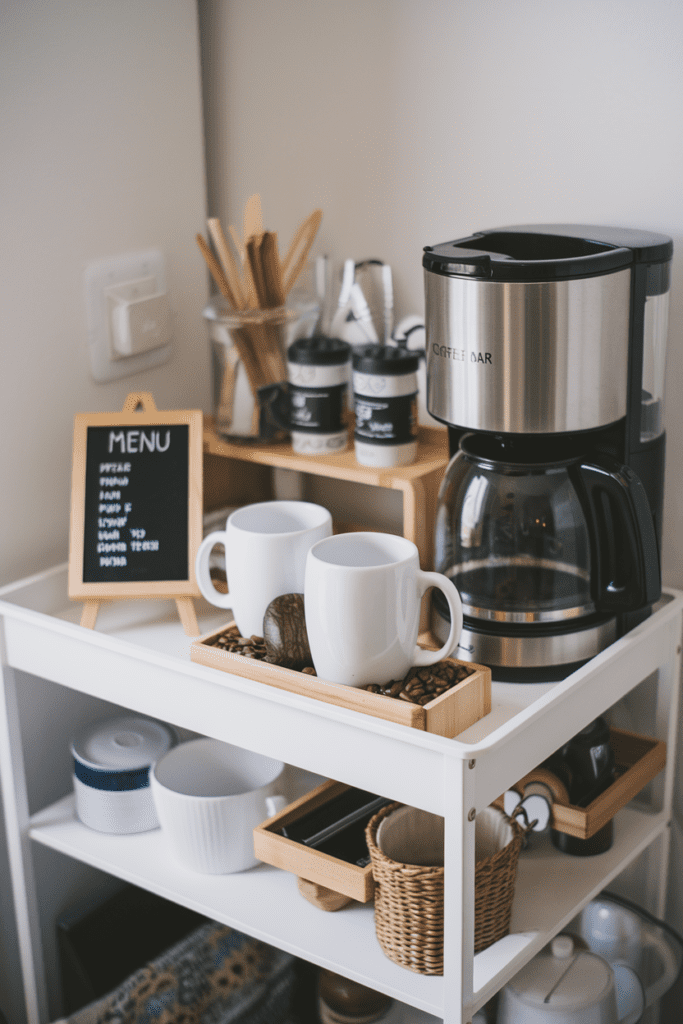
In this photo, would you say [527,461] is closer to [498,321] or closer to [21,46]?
[498,321]

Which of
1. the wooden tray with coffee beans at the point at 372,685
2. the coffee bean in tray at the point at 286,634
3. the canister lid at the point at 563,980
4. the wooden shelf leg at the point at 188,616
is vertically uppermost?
the coffee bean in tray at the point at 286,634

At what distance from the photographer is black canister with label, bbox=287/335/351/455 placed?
121 cm

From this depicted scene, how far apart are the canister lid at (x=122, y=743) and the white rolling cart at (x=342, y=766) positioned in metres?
0.08

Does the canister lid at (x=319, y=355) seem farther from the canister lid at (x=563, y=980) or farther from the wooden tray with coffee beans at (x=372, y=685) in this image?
the canister lid at (x=563, y=980)

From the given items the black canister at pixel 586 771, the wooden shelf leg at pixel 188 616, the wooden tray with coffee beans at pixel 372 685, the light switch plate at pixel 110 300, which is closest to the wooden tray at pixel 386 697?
the wooden tray with coffee beans at pixel 372 685

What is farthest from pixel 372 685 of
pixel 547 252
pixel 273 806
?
pixel 547 252

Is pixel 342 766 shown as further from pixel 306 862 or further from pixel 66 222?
pixel 66 222

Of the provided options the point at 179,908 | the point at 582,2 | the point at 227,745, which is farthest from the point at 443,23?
the point at 179,908

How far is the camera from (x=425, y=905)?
955 millimetres

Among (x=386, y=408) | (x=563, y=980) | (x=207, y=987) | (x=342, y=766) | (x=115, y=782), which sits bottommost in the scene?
(x=207, y=987)

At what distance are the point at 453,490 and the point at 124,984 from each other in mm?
732

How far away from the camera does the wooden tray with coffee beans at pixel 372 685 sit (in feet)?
3.03

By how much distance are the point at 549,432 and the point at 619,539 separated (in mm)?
138

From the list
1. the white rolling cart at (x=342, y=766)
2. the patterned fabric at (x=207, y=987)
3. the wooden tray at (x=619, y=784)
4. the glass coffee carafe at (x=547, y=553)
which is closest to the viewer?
the white rolling cart at (x=342, y=766)
